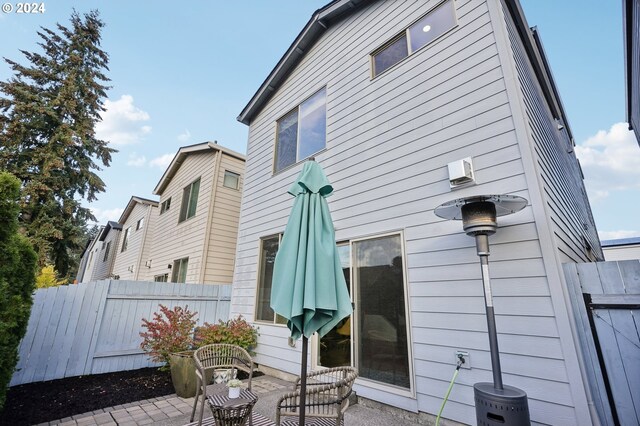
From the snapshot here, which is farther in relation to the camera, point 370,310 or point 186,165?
point 186,165

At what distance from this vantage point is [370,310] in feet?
12.2

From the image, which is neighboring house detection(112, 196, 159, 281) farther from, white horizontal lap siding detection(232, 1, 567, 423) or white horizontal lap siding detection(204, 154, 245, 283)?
white horizontal lap siding detection(232, 1, 567, 423)

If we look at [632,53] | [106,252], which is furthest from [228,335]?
[106,252]

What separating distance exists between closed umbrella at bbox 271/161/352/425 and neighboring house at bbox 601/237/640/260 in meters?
17.1

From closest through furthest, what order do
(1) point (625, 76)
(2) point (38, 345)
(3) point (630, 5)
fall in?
(2) point (38, 345), (3) point (630, 5), (1) point (625, 76)

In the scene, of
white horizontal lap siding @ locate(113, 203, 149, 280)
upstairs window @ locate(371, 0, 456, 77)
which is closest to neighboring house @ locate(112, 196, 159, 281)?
white horizontal lap siding @ locate(113, 203, 149, 280)

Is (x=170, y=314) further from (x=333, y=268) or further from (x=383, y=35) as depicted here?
(x=383, y=35)

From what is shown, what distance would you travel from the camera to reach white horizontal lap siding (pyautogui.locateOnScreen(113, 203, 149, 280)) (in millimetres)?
13281

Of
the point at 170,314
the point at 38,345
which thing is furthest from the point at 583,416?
the point at 38,345

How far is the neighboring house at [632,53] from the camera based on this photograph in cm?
547

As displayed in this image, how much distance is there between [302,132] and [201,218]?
5.12m

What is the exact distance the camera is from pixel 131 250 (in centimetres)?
1417

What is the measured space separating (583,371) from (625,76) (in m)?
9.49

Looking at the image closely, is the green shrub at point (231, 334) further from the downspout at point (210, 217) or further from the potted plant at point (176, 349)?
the downspout at point (210, 217)
